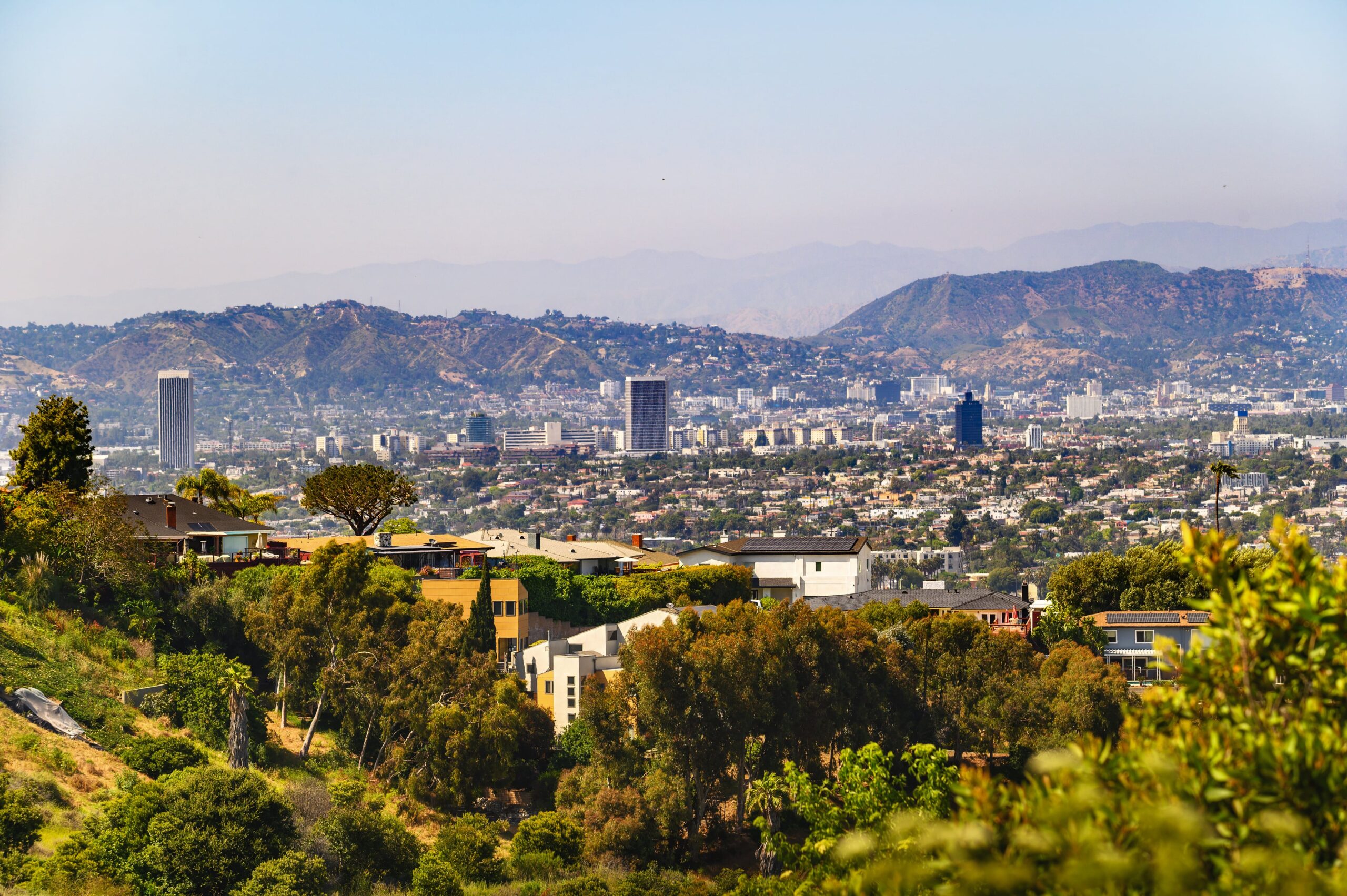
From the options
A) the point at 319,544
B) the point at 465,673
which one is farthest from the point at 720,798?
the point at 319,544

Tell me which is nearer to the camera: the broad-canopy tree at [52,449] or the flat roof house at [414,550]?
the broad-canopy tree at [52,449]

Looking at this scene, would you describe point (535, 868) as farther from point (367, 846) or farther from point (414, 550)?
point (414, 550)

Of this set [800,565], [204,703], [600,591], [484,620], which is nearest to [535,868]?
[204,703]

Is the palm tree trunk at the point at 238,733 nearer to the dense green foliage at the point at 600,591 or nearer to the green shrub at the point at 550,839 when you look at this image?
the green shrub at the point at 550,839

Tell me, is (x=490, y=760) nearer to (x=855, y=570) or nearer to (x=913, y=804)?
(x=913, y=804)

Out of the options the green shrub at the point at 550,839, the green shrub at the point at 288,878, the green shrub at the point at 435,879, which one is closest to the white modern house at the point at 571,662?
the green shrub at the point at 550,839

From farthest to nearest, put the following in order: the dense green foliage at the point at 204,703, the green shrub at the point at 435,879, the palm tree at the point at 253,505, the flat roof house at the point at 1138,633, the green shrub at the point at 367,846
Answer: the palm tree at the point at 253,505 → the flat roof house at the point at 1138,633 → the dense green foliage at the point at 204,703 → the green shrub at the point at 367,846 → the green shrub at the point at 435,879
